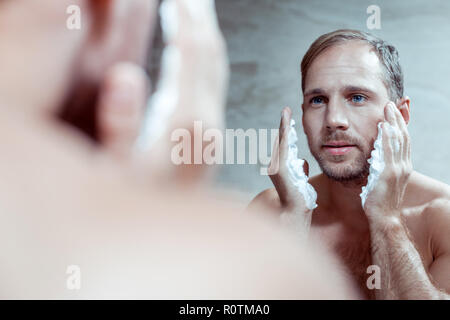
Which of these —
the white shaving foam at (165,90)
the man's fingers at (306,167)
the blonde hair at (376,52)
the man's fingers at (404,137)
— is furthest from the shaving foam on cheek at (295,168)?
the white shaving foam at (165,90)

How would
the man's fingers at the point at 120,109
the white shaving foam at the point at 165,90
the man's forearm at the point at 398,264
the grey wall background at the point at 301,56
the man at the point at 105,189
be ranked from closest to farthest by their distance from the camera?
the man at the point at 105,189 < the man's fingers at the point at 120,109 < the white shaving foam at the point at 165,90 < the man's forearm at the point at 398,264 < the grey wall background at the point at 301,56

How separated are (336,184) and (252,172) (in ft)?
0.64

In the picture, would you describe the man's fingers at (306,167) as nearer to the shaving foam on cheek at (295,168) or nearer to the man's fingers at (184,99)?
the shaving foam on cheek at (295,168)

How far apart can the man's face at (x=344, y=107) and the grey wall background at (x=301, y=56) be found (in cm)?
4

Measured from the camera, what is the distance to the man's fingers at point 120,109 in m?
0.56

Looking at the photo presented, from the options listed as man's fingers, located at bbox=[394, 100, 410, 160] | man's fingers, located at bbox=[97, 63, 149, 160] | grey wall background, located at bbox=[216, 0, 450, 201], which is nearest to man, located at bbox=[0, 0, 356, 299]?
man's fingers, located at bbox=[97, 63, 149, 160]

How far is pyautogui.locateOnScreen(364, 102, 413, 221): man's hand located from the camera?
1062mm

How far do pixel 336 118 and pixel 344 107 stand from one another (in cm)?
3

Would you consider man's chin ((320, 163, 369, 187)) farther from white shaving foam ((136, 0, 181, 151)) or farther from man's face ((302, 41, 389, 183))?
white shaving foam ((136, 0, 181, 151))

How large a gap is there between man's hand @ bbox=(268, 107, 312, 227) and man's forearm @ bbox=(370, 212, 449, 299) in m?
0.16

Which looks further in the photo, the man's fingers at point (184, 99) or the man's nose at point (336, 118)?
the man's nose at point (336, 118)

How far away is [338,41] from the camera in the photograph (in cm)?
111
